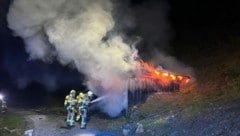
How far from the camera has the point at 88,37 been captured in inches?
798

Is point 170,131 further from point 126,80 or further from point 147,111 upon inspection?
point 126,80

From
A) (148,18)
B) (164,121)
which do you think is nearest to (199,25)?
(148,18)

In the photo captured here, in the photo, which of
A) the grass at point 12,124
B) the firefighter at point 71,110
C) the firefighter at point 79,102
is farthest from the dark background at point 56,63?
the firefighter at point 71,110

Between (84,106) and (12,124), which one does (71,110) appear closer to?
(84,106)

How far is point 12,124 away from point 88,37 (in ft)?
17.4

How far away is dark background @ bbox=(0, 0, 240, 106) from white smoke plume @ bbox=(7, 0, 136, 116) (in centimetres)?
633

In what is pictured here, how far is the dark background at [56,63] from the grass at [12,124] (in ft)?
17.3

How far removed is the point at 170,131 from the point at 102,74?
5.87 meters

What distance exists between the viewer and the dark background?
95.0 feet

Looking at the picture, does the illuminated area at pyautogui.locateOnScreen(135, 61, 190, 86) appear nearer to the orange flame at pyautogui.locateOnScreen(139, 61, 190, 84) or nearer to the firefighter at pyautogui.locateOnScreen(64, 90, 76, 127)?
the orange flame at pyautogui.locateOnScreen(139, 61, 190, 84)

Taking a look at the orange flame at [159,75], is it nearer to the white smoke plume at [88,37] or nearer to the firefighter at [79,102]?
the white smoke plume at [88,37]

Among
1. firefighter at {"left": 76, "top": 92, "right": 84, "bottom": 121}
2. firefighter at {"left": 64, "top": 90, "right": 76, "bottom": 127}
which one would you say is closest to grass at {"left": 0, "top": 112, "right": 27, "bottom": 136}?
firefighter at {"left": 64, "top": 90, "right": 76, "bottom": 127}

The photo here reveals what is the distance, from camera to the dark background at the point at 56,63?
95.0ft

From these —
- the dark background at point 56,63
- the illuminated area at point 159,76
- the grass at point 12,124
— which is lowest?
the grass at point 12,124
